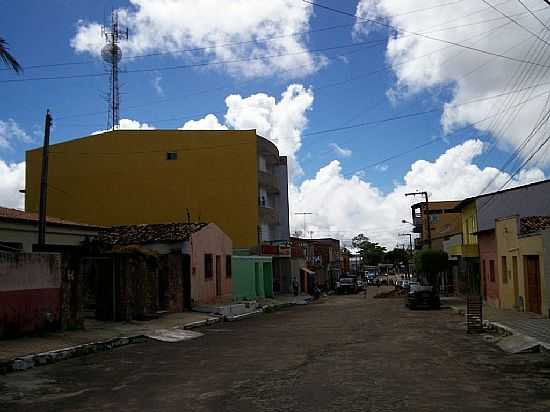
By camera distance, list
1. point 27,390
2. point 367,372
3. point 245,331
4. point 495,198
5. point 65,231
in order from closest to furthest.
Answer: point 27,390, point 367,372, point 245,331, point 65,231, point 495,198

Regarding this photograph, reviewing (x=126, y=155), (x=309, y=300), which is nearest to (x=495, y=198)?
(x=309, y=300)

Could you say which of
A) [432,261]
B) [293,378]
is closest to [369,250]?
[432,261]

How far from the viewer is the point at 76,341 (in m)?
18.0

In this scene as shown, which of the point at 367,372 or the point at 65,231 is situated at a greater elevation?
the point at 65,231

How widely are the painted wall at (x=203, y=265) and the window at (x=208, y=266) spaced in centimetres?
17

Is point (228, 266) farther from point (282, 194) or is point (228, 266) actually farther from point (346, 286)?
point (346, 286)

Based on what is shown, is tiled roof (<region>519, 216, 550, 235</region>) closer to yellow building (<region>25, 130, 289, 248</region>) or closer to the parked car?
the parked car

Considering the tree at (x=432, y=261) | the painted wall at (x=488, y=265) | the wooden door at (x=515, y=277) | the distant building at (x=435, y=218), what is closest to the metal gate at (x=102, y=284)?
the wooden door at (x=515, y=277)

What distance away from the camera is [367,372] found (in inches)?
508

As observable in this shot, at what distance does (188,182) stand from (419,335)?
32.7 metres

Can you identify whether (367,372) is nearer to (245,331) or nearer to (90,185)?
(245,331)

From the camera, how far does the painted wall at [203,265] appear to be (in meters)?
32.7

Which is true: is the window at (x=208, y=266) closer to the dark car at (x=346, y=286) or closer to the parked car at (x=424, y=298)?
the parked car at (x=424, y=298)

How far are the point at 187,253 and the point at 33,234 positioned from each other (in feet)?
25.3
